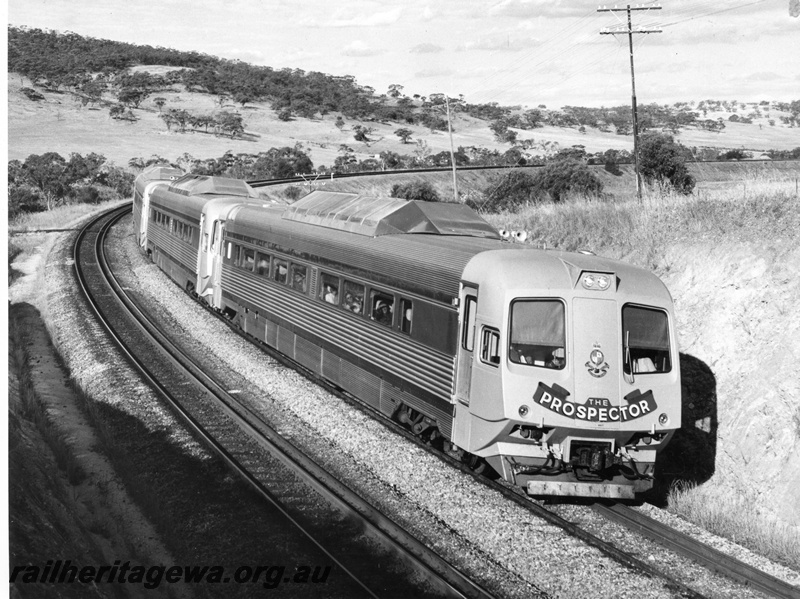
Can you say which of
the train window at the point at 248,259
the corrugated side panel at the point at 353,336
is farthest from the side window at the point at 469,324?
the train window at the point at 248,259

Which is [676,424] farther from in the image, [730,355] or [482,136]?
[482,136]

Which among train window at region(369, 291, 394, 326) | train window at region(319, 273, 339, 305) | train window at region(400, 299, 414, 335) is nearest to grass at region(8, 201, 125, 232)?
train window at region(319, 273, 339, 305)

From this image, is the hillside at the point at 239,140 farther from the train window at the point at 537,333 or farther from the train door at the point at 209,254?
the train window at the point at 537,333

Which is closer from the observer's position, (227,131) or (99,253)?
(99,253)

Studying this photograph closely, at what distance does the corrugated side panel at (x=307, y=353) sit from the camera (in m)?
13.8

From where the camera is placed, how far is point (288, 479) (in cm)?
1030

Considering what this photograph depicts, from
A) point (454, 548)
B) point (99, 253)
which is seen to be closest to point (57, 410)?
point (454, 548)

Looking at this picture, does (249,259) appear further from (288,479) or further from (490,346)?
(490,346)

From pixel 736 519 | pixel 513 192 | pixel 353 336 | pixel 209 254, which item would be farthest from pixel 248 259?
pixel 513 192

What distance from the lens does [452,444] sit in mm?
10453

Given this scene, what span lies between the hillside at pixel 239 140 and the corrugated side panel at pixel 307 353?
168ft

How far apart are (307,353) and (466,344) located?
204 inches

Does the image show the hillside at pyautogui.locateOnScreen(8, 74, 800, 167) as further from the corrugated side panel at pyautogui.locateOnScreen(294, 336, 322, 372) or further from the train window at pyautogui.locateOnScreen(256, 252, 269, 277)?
the corrugated side panel at pyautogui.locateOnScreen(294, 336, 322, 372)

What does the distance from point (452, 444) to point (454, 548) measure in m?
2.09
